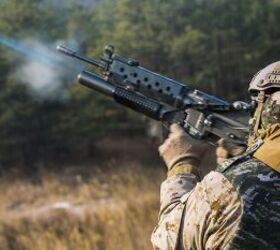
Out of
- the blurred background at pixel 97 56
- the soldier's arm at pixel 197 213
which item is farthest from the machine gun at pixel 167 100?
the blurred background at pixel 97 56

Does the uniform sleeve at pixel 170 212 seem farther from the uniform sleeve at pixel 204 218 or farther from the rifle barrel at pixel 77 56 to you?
the rifle barrel at pixel 77 56

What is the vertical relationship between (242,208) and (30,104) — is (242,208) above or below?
below

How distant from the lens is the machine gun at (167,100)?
323 centimetres

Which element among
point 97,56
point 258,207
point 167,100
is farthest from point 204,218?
point 97,56

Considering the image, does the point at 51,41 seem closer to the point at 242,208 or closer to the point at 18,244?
the point at 18,244

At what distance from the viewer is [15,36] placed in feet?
56.2

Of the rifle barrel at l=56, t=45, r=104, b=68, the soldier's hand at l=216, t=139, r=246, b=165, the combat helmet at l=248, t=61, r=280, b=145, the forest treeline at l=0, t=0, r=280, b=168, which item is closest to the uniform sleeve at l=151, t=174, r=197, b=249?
the combat helmet at l=248, t=61, r=280, b=145

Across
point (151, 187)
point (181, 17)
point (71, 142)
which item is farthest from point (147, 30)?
point (151, 187)

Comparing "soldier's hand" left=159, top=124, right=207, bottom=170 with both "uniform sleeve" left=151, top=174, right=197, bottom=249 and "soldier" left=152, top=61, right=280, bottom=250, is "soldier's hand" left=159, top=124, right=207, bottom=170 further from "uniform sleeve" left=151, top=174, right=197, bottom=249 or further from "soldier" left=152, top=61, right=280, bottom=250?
"soldier" left=152, top=61, right=280, bottom=250

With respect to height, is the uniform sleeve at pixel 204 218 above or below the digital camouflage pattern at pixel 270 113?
below

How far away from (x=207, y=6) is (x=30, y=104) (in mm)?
6453

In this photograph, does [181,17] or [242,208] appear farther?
[181,17]

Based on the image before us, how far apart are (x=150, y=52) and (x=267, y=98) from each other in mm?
18488

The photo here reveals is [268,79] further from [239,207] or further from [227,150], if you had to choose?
[227,150]
